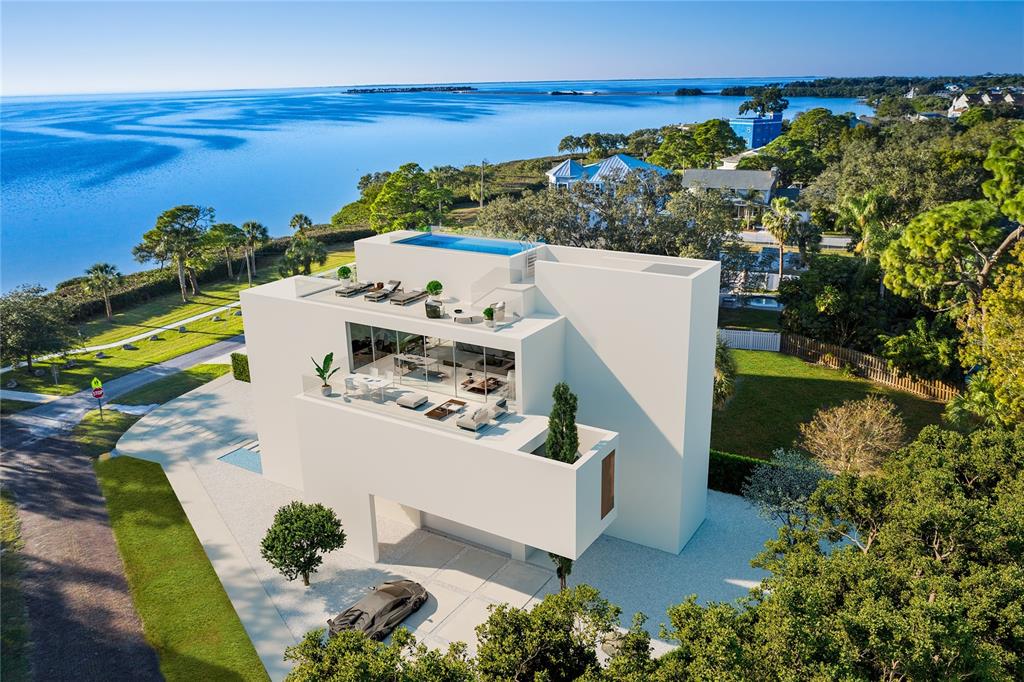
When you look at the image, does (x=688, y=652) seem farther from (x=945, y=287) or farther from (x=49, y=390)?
(x=49, y=390)

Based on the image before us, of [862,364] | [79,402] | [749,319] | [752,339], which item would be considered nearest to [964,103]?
[749,319]

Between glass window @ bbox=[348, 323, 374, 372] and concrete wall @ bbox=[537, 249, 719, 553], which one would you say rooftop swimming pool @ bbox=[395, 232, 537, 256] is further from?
glass window @ bbox=[348, 323, 374, 372]

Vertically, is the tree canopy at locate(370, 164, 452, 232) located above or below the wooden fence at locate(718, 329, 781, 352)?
above

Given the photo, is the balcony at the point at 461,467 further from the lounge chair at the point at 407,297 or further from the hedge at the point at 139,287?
the hedge at the point at 139,287

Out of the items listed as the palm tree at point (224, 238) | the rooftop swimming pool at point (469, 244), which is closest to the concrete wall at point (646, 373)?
the rooftop swimming pool at point (469, 244)

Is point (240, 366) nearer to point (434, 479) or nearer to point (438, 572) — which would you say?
point (438, 572)

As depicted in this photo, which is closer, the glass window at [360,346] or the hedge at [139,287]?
the glass window at [360,346]

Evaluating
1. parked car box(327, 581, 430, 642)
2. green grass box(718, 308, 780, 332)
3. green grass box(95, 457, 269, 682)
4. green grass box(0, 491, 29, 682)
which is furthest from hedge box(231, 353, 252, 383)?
green grass box(718, 308, 780, 332)
